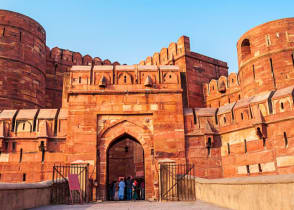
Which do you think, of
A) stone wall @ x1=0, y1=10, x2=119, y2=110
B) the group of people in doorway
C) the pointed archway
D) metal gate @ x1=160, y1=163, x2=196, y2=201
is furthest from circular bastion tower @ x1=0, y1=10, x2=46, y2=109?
metal gate @ x1=160, y1=163, x2=196, y2=201

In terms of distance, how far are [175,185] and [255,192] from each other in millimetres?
4532

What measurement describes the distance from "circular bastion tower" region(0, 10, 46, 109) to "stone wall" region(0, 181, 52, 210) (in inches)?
391

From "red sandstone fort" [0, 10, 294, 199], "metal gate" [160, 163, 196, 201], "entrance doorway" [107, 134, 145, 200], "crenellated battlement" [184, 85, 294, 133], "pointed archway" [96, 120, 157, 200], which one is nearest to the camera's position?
"metal gate" [160, 163, 196, 201]

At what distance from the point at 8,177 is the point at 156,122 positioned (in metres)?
5.54

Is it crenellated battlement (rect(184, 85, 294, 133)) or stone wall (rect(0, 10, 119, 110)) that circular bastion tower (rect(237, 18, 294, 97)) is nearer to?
crenellated battlement (rect(184, 85, 294, 133))

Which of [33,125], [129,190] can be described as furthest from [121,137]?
[33,125]

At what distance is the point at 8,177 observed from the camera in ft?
38.3

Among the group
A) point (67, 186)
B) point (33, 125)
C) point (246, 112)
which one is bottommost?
point (67, 186)

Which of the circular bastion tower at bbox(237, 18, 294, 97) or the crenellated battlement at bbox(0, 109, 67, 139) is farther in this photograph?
the circular bastion tower at bbox(237, 18, 294, 97)

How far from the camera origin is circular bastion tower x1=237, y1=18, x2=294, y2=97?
1576 cm

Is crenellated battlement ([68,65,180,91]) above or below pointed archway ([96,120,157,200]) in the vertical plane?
above

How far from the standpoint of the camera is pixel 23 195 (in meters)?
7.15

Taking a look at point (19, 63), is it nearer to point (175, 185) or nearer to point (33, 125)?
point (33, 125)

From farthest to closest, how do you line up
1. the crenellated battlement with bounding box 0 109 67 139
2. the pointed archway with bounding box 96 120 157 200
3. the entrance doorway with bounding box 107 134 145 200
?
the entrance doorway with bounding box 107 134 145 200
the crenellated battlement with bounding box 0 109 67 139
the pointed archway with bounding box 96 120 157 200
